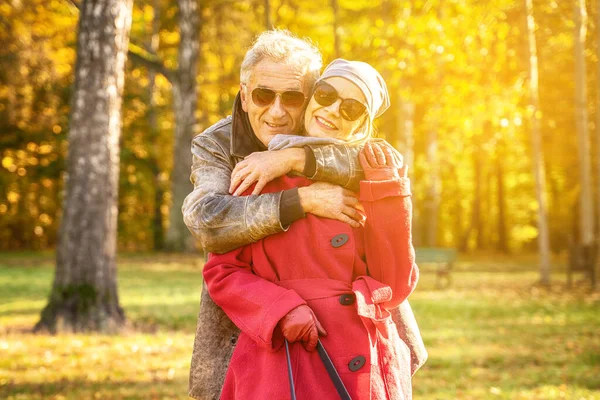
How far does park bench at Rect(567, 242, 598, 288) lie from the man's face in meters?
14.3

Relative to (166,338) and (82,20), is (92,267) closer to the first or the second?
(166,338)

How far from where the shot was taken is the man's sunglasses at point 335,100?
274cm

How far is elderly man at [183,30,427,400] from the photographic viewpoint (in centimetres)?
269

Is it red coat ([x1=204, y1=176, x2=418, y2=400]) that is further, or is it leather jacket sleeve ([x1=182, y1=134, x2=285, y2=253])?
leather jacket sleeve ([x1=182, y1=134, x2=285, y2=253])

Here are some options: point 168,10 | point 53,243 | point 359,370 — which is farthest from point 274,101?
point 53,243

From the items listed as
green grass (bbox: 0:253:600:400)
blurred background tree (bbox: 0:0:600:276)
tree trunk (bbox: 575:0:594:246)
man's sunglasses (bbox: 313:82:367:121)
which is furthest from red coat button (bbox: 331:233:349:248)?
tree trunk (bbox: 575:0:594:246)

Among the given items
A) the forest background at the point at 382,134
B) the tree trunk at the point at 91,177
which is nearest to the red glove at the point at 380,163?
the forest background at the point at 382,134

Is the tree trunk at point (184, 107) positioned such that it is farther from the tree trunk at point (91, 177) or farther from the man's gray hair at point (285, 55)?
the man's gray hair at point (285, 55)

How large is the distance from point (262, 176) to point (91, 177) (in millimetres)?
6458

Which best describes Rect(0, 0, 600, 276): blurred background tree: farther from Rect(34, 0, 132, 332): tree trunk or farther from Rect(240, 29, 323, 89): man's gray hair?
Rect(240, 29, 323, 89): man's gray hair

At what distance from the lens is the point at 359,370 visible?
258cm

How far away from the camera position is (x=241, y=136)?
122 inches

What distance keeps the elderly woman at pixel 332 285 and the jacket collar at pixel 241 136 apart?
29cm

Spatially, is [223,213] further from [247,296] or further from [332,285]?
[332,285]
